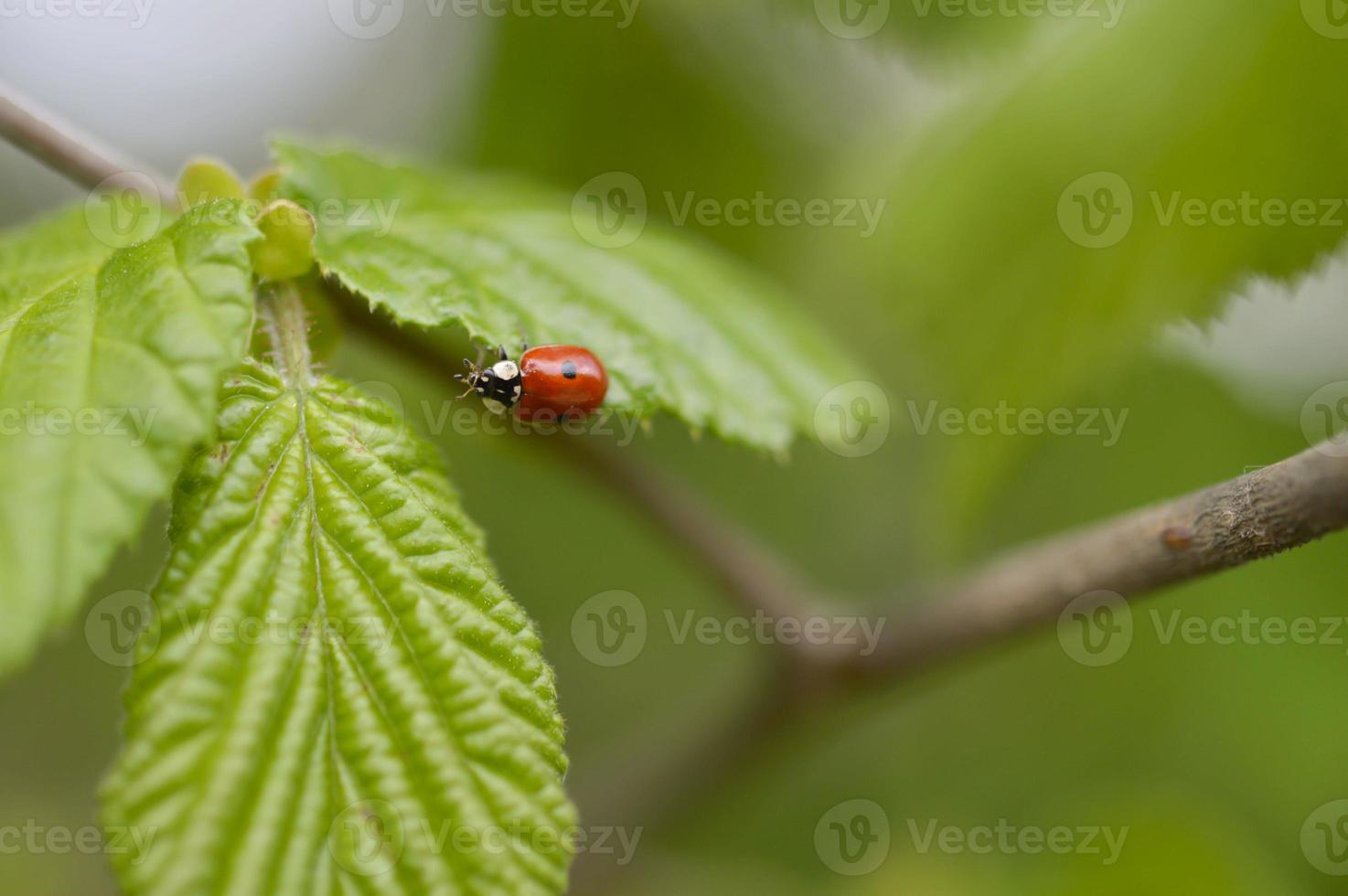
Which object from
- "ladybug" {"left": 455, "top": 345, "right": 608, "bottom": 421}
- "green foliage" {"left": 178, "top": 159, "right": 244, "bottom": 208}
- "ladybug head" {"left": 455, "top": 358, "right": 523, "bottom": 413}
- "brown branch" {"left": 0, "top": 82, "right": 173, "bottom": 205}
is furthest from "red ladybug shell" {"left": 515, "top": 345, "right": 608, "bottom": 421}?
"brown branch" {"left": 0, "top": 82, "right": 173, "bottom": 205}

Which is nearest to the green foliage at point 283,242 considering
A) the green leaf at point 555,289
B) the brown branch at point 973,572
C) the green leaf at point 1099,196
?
the green leaf at point 555,289

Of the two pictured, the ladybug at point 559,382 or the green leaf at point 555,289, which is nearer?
the green leaf at point 555,289

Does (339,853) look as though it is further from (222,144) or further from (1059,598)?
(222,144)

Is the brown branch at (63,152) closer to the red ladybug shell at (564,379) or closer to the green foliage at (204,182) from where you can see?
the green foliage at (204,182)

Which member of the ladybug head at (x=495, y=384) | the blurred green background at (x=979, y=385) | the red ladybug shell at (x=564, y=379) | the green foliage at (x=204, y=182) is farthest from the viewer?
the blurred green background at (x=979, y=385)

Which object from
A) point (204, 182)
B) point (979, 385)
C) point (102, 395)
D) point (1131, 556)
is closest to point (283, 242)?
point (204, 182)

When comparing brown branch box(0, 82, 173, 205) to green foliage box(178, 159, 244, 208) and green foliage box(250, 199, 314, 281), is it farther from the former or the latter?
green foliage box(250, 199, 314, 281)
